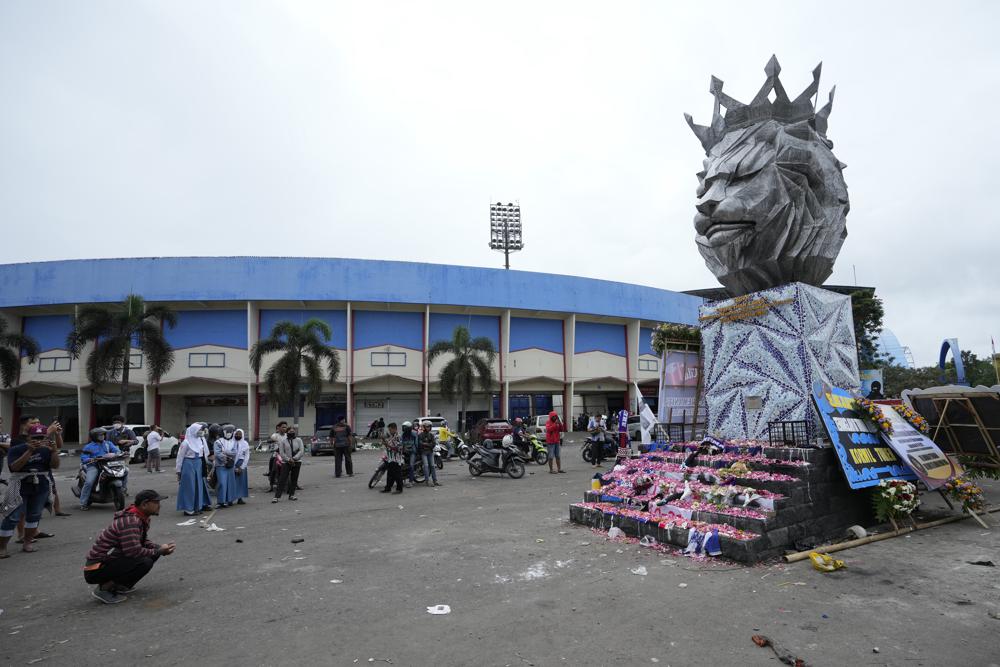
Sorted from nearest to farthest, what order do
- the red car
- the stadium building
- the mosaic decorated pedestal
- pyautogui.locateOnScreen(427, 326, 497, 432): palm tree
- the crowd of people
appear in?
the crowd of people → the mosaic decorated pedestal → the red car → pyautogui.locateOnScreen(427, 326, 497, 432): palm tree → the stadium building

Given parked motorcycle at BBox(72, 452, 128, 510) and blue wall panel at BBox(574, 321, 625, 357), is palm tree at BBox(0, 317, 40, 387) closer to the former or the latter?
parked motorcycle at BBox(72, 452, 128, 510)

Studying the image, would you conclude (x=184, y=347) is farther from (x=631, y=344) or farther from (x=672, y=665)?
(x=672, y=665)

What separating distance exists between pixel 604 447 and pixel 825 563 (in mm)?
12136

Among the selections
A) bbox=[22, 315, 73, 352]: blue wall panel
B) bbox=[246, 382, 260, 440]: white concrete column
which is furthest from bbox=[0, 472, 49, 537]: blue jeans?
bbox=[22, 315, 73, 352]: blue wall panel

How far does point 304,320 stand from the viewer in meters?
31.5

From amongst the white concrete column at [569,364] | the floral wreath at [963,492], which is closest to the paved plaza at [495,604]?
the floral wreath at [963,492]

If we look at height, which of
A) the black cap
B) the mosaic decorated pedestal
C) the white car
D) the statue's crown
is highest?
the statue's crown

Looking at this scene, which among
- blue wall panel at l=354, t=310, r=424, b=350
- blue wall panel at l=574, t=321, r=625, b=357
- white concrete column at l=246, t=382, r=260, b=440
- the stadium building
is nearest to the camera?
the stadium building

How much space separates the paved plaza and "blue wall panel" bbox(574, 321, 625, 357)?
1144 inches

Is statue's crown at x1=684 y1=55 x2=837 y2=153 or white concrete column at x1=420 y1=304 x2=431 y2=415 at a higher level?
statue's crown at x1=684 y1=55 x2=837 y2=153

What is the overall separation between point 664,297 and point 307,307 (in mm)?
24238

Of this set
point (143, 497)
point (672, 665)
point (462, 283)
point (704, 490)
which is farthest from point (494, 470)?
point (462, 283)

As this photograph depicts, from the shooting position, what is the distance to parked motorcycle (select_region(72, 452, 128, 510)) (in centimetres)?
954

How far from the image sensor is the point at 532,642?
383cm
